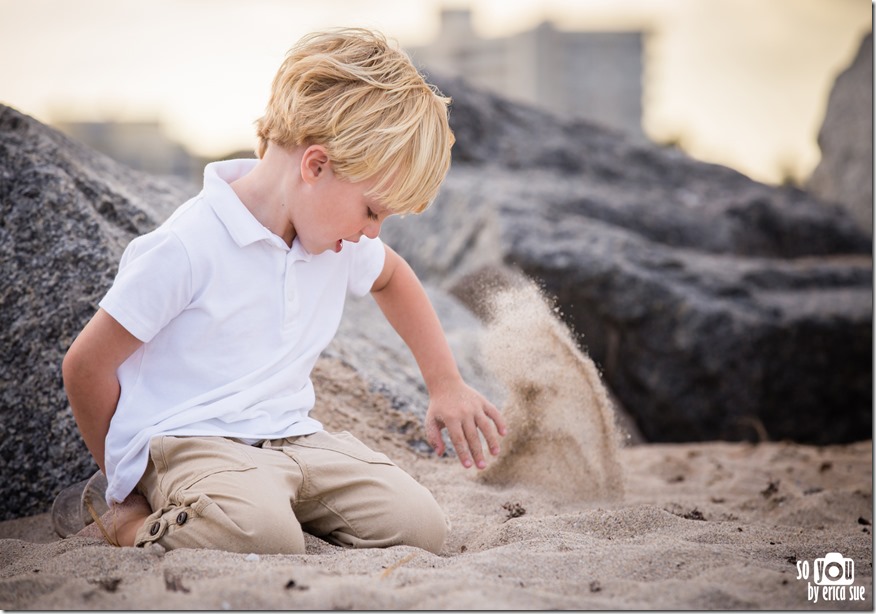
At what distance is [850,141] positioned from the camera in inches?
286

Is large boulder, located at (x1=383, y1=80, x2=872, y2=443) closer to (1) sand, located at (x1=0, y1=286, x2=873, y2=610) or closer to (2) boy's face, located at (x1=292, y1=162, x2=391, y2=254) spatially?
(1) sand, located at (x1=0, y1=286, x2=873, y2=610)

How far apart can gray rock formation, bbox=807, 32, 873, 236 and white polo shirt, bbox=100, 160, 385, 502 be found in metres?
5.83

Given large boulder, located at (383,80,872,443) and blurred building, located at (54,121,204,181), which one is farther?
blurred building, located at (54,121,204,181)

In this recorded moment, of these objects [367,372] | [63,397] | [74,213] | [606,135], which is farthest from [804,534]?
[606,135]

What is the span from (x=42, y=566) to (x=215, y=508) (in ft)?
1.14

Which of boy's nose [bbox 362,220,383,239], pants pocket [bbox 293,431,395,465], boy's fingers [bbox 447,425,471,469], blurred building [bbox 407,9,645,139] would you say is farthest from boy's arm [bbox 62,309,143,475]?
blurred building [bbox 407,9,645,139]

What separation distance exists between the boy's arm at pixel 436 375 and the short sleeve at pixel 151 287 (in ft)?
2.06

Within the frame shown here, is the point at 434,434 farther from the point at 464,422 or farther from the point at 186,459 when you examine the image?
the point at 186,459

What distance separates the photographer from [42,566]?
1.77 m

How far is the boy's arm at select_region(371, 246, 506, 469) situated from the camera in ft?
7.47

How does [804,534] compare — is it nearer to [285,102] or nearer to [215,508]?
[215,508]

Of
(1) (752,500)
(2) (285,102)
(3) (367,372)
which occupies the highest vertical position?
(2) (285,102)

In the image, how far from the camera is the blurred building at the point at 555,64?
2278 centimetres

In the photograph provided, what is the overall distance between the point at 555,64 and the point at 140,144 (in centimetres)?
1035
